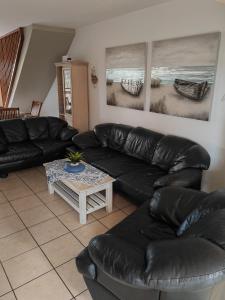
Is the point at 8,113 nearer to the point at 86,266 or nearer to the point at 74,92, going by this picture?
the point at 74,92

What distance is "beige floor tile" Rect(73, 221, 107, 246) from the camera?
2.32 metres

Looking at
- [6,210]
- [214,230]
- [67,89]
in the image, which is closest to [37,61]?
[67,89]

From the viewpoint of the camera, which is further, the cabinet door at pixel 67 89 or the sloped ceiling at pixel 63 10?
the cabinet door at pixel 67 89

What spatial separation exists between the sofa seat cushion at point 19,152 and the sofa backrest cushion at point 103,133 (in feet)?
3.25

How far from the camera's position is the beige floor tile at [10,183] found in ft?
11.0

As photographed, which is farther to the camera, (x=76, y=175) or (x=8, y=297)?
(x=76, y=175)

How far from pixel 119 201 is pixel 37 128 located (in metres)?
2.22

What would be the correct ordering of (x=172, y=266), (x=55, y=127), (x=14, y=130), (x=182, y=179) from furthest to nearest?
(x=55, y=127) → (x=14, y=130) → (x=182, y=179) → (x=172, y=266)

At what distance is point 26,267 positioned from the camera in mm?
1966

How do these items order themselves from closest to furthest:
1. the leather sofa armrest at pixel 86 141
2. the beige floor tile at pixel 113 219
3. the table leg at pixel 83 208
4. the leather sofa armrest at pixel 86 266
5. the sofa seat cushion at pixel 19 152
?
the leather sofa armrest at pixel 86 266 < the table leg at pixel 83 208 < the beige floor tile at pixel 113 219 < the sofa seat cushion at pixel 19 152 < the leather sofa armrest at pixel 86 141

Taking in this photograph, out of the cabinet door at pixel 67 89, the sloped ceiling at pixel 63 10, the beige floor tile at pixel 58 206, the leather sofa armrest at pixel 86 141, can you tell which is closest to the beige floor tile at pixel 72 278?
the beige floor tile at pixel 58 206

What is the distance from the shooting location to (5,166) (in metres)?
3.52

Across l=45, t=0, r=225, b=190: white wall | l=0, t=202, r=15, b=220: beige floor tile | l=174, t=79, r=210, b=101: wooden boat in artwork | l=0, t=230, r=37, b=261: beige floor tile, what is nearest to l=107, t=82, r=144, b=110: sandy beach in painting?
l=45, t=0, r=225, b=190: white wall

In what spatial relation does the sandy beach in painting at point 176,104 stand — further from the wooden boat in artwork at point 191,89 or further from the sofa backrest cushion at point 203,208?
the sofa backrest cushion at point 203,208
